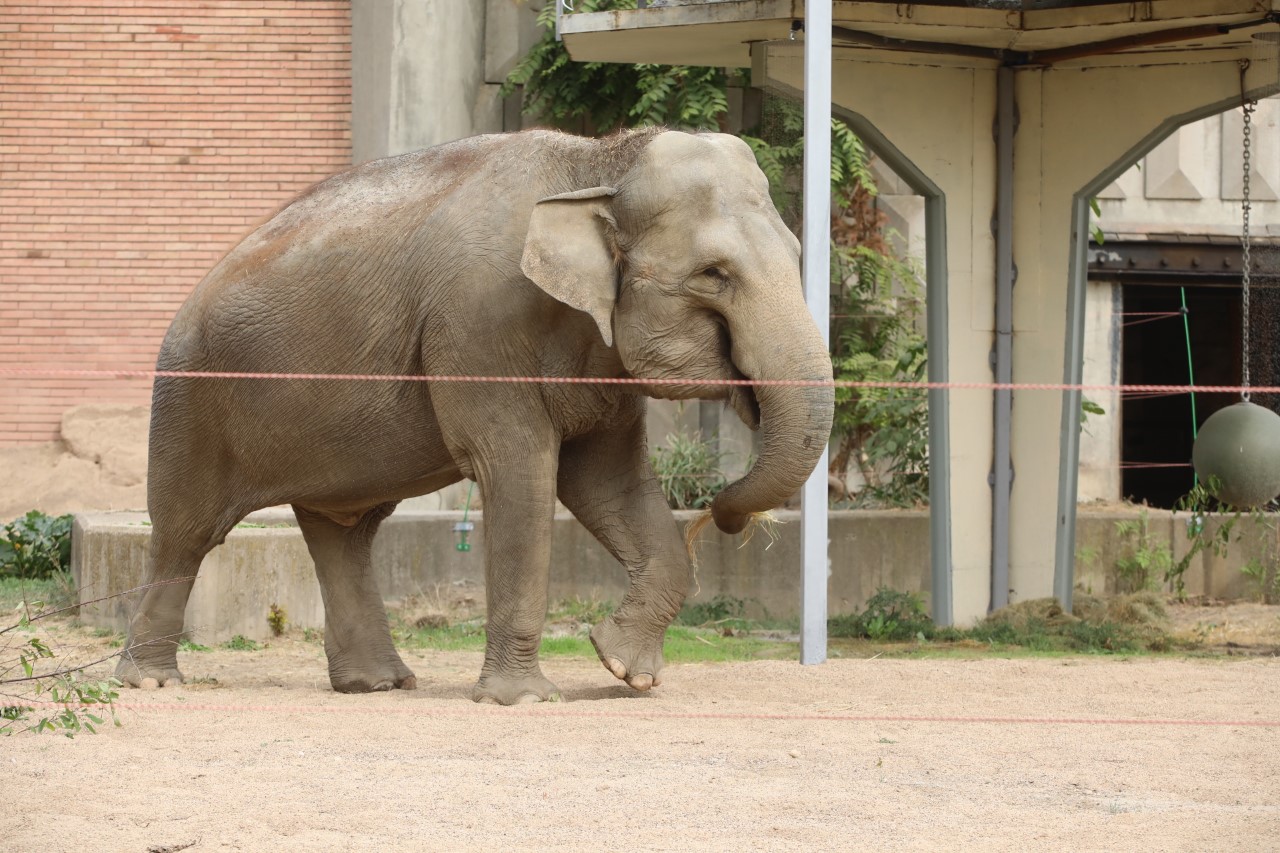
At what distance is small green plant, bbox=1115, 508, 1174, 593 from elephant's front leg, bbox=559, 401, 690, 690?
235 inches

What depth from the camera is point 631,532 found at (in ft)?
24.8

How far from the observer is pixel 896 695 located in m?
7.62

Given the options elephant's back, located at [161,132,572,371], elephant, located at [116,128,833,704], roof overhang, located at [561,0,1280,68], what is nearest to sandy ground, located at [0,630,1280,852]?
elephant, located at [116,128,833,704]

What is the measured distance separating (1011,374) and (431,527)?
12.8ft

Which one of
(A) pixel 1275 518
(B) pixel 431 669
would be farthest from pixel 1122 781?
(A) pixel 1275 518

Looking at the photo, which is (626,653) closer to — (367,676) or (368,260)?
(367,676)

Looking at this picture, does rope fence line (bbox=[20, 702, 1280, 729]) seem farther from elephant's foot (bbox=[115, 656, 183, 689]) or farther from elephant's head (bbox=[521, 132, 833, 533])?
elephant's foot (bbox=[115, 656, 183, 689])

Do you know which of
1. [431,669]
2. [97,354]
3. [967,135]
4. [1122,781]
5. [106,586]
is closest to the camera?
[1122,781]

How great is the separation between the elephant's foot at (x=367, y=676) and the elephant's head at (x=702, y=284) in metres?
1.89

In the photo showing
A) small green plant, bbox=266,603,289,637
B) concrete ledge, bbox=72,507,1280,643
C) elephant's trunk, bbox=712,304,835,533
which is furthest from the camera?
concrete ledge, bbox=72,507,1280,643

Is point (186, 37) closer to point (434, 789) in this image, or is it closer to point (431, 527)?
point (431, 527)

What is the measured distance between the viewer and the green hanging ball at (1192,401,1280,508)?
10.0 meters

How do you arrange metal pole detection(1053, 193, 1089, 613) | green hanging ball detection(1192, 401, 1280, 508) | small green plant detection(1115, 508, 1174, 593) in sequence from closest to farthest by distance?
green hanging ball detection(1192, 401, 1280, 508) < metal pole detection(1053, 193, 1089, 613) < small green plant detection(1115, 508, 1174, 593)

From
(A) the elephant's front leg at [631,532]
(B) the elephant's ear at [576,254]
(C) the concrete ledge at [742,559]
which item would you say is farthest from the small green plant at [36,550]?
(B) the elephant's ear at [576,254]
